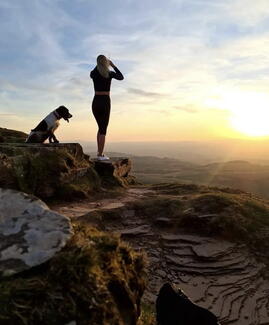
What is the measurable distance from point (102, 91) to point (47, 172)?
4.40m

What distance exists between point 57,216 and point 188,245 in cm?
651

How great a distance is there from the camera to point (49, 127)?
17.0m

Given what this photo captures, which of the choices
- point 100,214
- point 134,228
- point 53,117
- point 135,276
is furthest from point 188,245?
point 53,117

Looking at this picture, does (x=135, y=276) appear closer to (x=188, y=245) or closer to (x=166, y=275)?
(x=166, y=275)

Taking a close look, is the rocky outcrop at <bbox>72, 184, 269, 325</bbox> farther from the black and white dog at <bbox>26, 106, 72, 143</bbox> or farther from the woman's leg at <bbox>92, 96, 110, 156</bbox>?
the black and white dog at <bbox>26, 106, 72, 143</bbox>

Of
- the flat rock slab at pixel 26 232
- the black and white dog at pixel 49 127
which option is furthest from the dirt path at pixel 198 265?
the black and white dog at pixel 49 127

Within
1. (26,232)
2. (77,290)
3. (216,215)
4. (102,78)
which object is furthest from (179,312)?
(102,78)

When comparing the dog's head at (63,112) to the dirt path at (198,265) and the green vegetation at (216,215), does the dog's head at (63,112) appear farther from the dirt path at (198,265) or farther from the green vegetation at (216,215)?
the green vegetation at (216,215)

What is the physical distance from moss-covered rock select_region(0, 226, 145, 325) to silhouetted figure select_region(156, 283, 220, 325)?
3.24 feet

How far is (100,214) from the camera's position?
12102 millimetres

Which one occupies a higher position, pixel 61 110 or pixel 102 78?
pixel 102 78

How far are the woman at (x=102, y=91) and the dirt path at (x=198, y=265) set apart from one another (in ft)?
14.7

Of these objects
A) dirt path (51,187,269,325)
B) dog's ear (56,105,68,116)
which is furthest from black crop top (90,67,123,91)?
dirt path (51,187,269,325)

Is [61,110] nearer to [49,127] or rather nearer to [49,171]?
[49,127]
